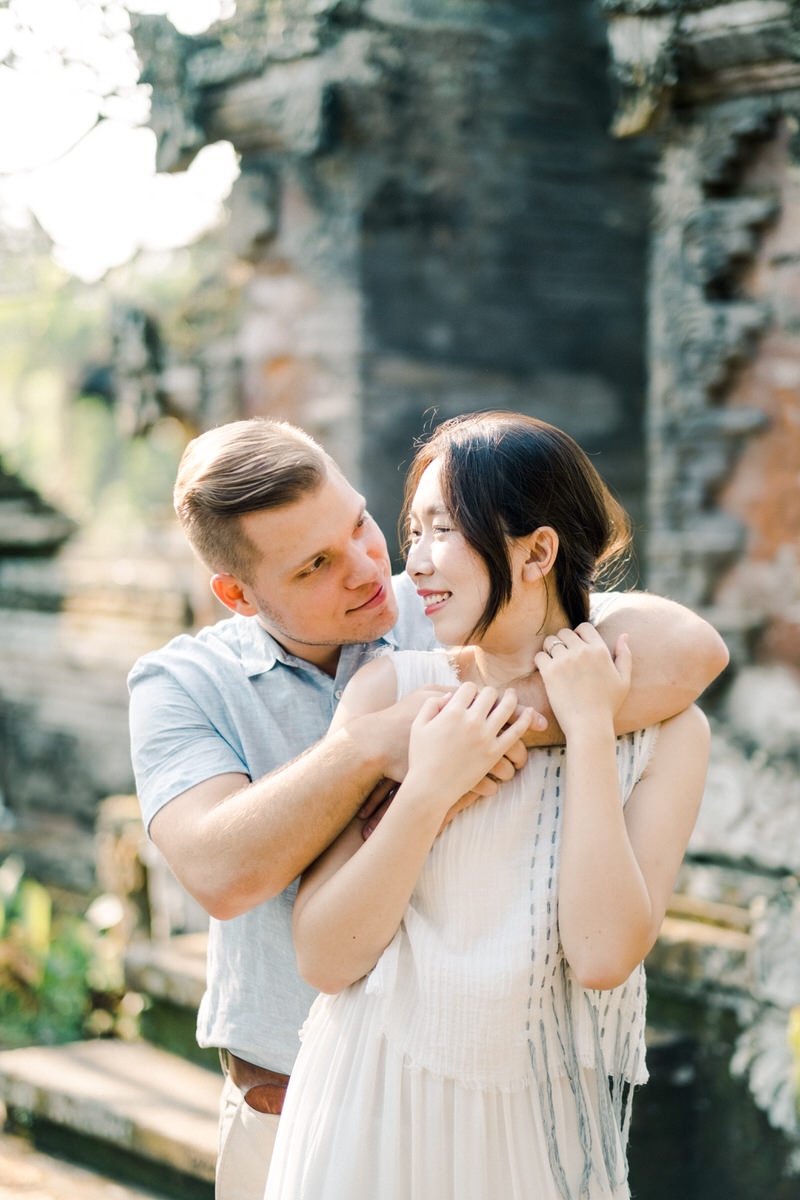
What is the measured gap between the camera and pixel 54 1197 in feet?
13.4

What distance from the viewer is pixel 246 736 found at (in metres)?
1.95

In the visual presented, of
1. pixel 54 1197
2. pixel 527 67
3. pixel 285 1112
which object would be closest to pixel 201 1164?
pixel 54 1197

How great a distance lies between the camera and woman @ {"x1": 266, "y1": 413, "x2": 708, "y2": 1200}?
1.55m

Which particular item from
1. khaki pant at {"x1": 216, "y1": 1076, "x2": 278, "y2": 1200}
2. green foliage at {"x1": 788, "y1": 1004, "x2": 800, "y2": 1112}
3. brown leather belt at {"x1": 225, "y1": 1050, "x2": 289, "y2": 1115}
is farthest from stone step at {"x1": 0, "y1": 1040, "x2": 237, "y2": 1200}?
brown leather belt at {"x1": 225, "y1": 1050, "x2": 289, "y2": 1115}

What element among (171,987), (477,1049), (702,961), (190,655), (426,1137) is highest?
(190,655)

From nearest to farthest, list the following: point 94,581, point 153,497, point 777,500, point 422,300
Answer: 1. point 777,500
2. point 422,300
3. point 94,581
4. point 153,497

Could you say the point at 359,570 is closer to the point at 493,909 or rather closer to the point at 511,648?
the point at 511,648

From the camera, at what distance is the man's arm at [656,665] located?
165cm

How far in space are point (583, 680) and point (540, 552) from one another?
20 centimetres

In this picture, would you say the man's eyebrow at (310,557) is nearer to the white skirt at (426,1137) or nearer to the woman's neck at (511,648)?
the woman's neck at (511,648)

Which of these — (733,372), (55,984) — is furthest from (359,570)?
(55,984)

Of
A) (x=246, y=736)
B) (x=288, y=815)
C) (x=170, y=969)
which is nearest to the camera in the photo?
(x=288, y=815)

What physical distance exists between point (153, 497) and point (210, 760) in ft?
67.7

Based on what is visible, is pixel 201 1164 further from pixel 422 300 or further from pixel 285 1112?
pixel 422 300
